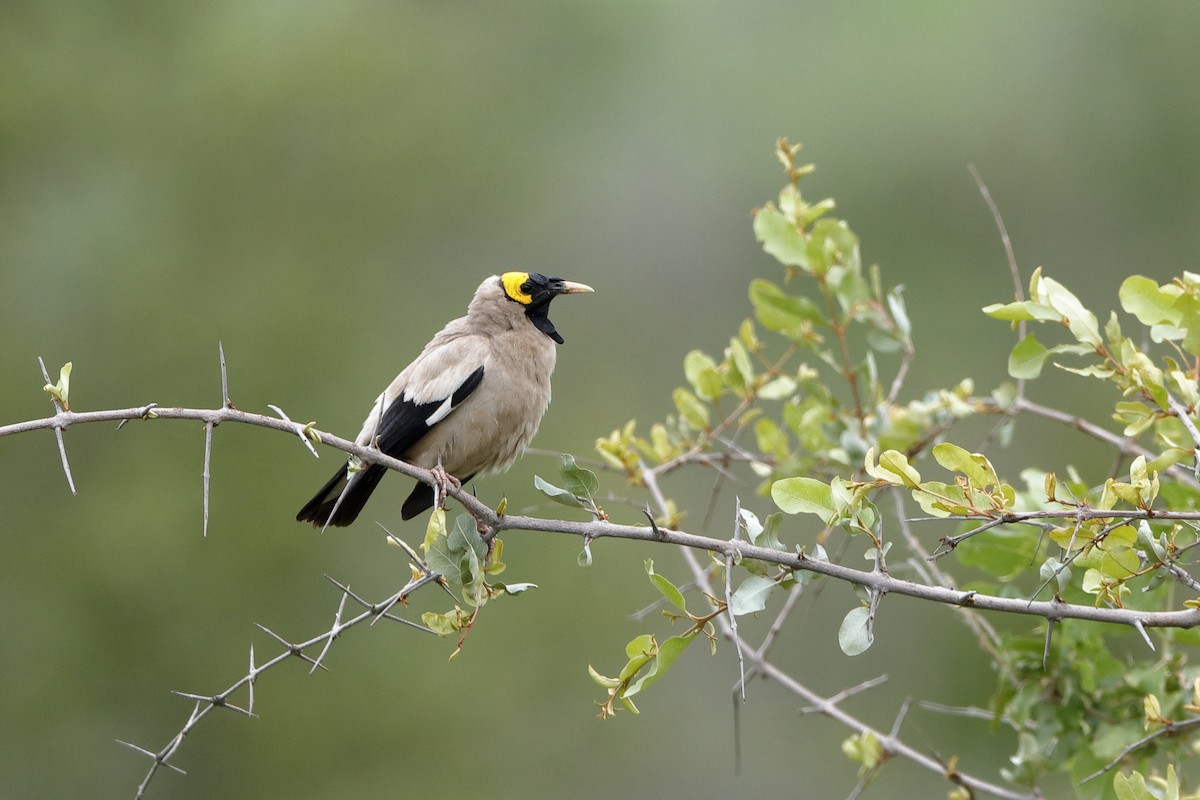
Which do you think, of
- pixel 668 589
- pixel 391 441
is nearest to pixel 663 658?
pixel 668 589

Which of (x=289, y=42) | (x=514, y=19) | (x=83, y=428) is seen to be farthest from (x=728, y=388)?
(x=514, y=19)

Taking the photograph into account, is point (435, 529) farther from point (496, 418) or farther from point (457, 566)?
point (496, 418)

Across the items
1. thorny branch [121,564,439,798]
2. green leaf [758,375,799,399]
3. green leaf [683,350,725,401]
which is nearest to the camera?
thorny branch [121,564,439,798]

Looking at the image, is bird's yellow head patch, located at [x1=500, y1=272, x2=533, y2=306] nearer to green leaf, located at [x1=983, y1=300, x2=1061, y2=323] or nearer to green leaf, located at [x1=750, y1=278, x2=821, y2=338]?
green leaf, located at [x1=750, y1=278, x2=821, y2=338]

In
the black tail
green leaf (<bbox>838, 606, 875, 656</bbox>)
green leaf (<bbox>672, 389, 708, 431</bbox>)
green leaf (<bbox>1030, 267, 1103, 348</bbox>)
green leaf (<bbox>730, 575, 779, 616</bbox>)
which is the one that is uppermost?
green leaf (<bbox>1030, 267, 1103, 348</bbox>)

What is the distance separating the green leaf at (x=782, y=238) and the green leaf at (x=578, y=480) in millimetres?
1624

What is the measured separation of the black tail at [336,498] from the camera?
5.20m

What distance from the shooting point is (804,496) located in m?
3.14

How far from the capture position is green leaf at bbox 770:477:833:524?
10.2ft

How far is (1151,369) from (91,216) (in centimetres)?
1324

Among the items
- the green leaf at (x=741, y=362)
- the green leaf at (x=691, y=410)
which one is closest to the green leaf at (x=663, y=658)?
the green leaf at (x=691, y=410)

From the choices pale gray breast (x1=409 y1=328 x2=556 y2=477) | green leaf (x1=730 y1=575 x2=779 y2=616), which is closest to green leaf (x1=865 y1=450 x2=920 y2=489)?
green leaf (x1=730 y1=575 x2=779 y2=616)

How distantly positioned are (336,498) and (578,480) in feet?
6.96

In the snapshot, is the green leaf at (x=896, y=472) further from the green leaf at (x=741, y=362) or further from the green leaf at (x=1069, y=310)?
the green leaf at (x=741, y=362)
